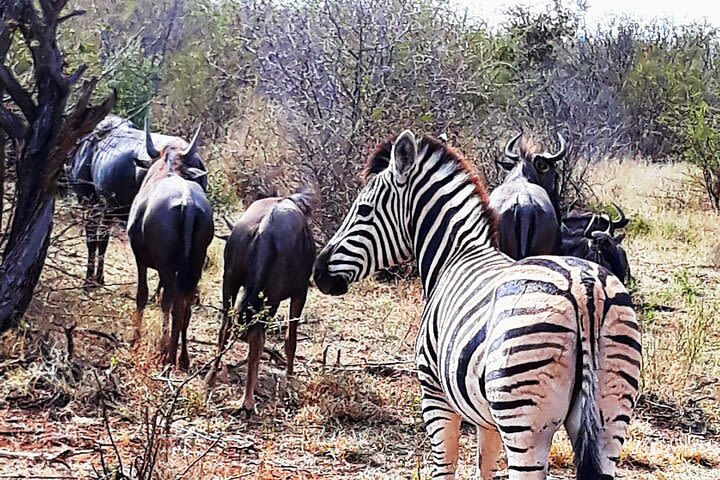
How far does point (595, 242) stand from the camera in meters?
8.26

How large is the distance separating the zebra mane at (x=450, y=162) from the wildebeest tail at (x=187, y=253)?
2.29 metres

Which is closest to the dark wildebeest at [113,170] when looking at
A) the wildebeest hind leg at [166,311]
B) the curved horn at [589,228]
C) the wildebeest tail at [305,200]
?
the wildebeest hind leg at [166,311]

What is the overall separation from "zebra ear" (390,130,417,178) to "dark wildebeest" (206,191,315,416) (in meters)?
1.95

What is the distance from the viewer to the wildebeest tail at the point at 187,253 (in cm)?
696

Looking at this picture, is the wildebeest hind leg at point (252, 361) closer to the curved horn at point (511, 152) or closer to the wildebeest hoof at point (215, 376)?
the wildebeest hoof at point (215, 376)

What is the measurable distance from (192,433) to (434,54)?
730 centimetres

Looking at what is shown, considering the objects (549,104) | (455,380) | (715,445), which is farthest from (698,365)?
(549,104)

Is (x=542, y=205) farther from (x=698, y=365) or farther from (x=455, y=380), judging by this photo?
(x=455, y=380)

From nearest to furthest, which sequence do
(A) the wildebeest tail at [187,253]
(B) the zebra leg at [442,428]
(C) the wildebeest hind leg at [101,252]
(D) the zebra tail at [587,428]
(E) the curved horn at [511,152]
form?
1. (D) the zebra tail at [587,428]
2. (B) the zebra leg at [442,428]
3. (A) the wildebeest tail at [187,253]
4. (C) the wildebeest hind leg at [101,252]
5. (E) the curved horn at [511,152]

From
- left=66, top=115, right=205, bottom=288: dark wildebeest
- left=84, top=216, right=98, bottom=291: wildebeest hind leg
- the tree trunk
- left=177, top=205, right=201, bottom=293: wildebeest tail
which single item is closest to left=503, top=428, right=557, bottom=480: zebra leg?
left=177, top=205, right=201, bottom=293: wildebeest tail

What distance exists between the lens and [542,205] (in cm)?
781

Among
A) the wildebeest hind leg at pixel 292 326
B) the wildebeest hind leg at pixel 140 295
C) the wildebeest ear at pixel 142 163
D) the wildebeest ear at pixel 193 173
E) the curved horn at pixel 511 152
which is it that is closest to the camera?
the wildebeest hind leg at pixel 292 326

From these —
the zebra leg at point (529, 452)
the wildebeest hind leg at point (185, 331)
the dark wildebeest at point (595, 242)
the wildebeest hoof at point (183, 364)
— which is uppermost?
the dark wildebeest at point (595, 242)

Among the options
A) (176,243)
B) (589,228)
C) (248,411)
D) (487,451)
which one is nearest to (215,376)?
(248,411)
